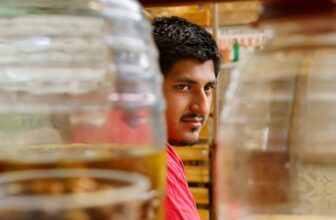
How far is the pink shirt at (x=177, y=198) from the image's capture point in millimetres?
1276

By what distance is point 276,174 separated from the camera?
44cm

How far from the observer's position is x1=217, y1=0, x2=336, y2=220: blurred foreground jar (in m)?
0.42

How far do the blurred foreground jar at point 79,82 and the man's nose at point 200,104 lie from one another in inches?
43.3

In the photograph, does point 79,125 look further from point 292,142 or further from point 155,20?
point 155,20

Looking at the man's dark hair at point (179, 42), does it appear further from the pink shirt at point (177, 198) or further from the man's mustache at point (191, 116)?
the pink shirt at point (177, 198)

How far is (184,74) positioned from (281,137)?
117cm

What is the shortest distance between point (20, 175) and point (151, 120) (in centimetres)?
12

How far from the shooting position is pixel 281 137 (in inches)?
17.5

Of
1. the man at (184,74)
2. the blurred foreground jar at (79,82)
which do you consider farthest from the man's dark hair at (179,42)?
the blurred foreground jar at (79,82)

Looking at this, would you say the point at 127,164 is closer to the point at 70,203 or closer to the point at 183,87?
the point at 70,203

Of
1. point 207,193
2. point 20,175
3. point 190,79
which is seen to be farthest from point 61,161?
point 207,193

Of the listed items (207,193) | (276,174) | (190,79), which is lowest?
(207,193)

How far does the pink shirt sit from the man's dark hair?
0.26 m

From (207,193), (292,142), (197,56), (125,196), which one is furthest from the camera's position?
(207,193)
